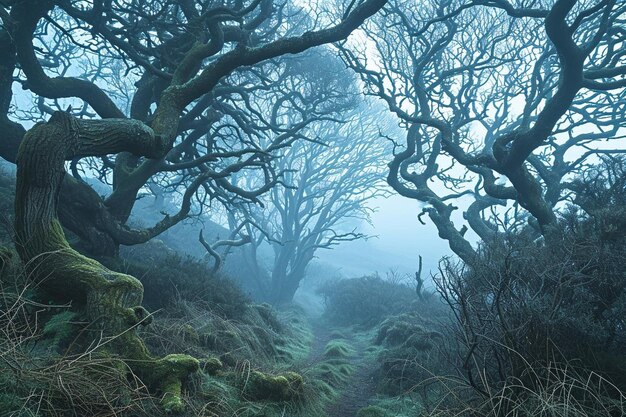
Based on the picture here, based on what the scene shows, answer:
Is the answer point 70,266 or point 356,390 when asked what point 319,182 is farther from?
point 70,266

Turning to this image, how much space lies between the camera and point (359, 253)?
79.1 metres

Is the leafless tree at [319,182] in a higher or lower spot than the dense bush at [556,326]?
higher

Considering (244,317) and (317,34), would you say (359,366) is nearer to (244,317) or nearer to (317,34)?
(244,317)

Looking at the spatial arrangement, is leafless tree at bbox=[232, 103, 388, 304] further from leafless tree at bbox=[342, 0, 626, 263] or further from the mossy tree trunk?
the mossy tree trunk

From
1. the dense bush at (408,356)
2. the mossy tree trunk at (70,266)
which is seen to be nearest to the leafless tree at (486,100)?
the dense bush at (408,356)

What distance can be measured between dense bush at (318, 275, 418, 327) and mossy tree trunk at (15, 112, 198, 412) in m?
12.1

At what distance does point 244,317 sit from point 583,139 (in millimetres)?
10936

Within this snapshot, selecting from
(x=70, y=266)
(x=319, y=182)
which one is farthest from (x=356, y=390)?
(x=319, y=182)

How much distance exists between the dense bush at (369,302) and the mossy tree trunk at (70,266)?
1208 cm

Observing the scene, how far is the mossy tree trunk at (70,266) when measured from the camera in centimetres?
305

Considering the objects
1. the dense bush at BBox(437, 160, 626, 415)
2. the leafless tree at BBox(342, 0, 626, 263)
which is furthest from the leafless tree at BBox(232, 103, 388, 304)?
the dense bush at BBox(437, 160, 626, 415)

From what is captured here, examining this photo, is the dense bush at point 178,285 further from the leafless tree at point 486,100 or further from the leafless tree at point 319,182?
the leafless tree at point 319,182

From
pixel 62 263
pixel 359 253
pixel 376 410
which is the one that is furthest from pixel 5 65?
pixel 359 253

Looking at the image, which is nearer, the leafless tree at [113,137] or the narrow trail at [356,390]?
the leafless tree at [113,137]
